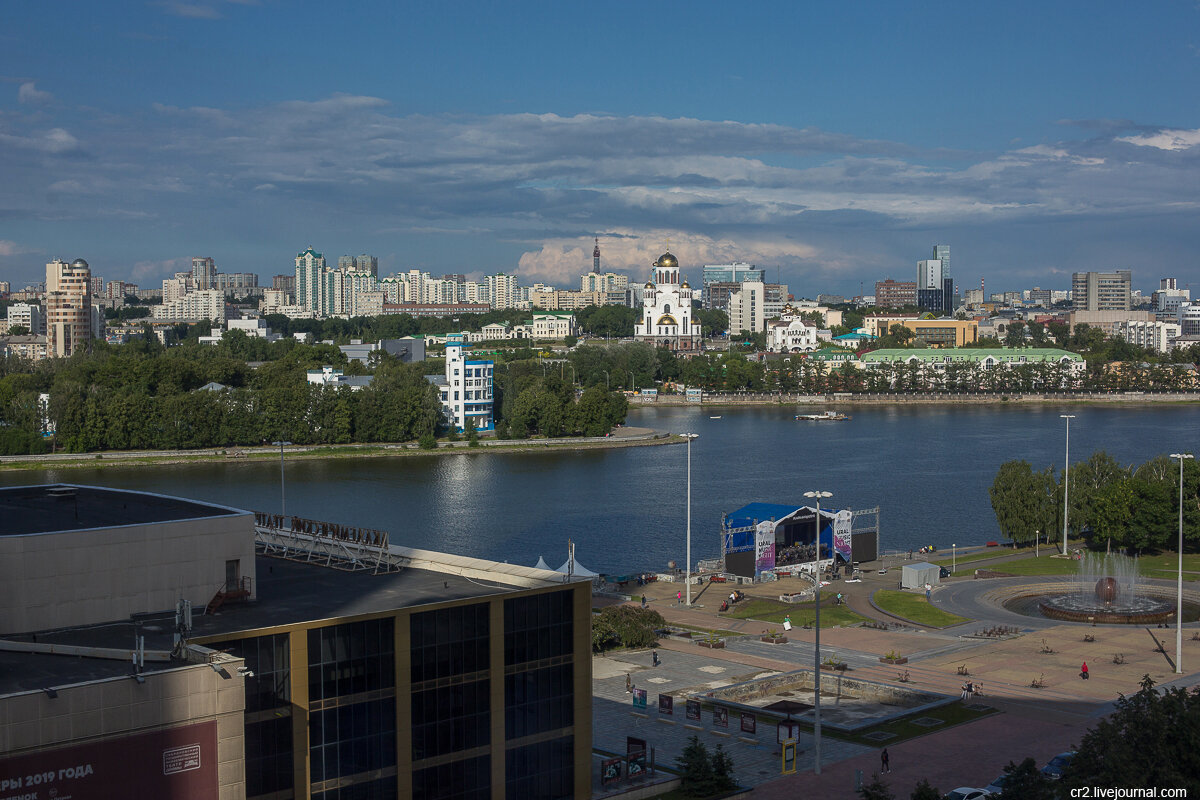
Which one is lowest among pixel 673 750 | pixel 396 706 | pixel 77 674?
pixel 673 750

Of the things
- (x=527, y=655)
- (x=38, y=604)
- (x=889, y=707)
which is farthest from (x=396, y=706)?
(x=889, y=707)

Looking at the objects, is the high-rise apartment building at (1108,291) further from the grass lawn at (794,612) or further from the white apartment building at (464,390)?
the grass lawn at (794,612)

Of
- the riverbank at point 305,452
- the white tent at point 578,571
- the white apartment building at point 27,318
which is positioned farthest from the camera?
the white apartment building at point 27,318

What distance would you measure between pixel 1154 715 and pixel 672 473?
126 ft

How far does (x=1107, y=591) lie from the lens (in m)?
26.0

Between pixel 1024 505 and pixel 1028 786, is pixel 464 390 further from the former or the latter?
pixel 1028 786

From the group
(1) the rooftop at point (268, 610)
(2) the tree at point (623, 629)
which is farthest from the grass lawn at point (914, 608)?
(1) the rooftop at point (268, 610)

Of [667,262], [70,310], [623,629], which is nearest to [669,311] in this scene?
[667,262]

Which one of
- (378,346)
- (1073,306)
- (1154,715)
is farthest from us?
(1073,306)

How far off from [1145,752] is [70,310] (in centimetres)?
11340

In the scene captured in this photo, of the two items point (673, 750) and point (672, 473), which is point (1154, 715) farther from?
point (672, 473)

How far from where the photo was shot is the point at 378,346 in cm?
9456

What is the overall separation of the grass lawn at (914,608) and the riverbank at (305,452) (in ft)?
110

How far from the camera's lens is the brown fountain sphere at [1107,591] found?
26.0 meters
